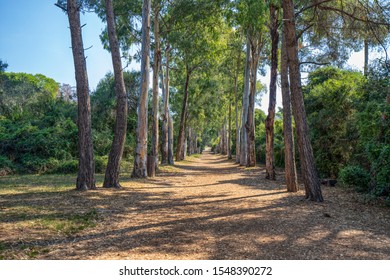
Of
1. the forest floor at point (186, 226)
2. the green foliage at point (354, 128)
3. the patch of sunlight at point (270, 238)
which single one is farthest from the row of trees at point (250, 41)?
the patch of sunlight at point (270, 238)

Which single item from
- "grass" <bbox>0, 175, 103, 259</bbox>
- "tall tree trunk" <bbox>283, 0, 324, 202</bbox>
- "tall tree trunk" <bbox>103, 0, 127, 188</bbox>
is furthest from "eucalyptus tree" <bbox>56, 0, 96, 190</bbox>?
"tall tree trunk" <bbox>283, 0, 324, 202</bbox>

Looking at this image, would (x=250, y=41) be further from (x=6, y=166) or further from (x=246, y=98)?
(x=6, y=166)

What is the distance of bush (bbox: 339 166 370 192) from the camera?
10828mm

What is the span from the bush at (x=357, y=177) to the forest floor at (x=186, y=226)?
629 mm

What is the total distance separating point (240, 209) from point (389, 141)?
14.1ft

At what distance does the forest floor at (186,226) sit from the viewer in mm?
5023

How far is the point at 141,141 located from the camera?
14625 mm

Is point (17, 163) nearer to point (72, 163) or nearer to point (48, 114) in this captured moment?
point (72, 163)

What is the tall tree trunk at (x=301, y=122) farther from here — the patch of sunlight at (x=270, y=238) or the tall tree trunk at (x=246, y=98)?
the tall tree trunk at (x=246, y=98)

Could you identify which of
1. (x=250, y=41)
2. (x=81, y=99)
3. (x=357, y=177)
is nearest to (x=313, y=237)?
(x=357, y=177)

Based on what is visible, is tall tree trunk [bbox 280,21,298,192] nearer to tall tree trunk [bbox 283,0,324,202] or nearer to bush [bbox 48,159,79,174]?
tall tree trunk [bbox 283,0,324,202]

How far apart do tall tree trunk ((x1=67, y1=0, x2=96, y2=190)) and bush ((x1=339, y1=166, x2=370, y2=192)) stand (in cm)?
825

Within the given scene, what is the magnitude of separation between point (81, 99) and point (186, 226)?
5.61 meters

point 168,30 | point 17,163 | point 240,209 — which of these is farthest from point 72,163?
point 240,209
